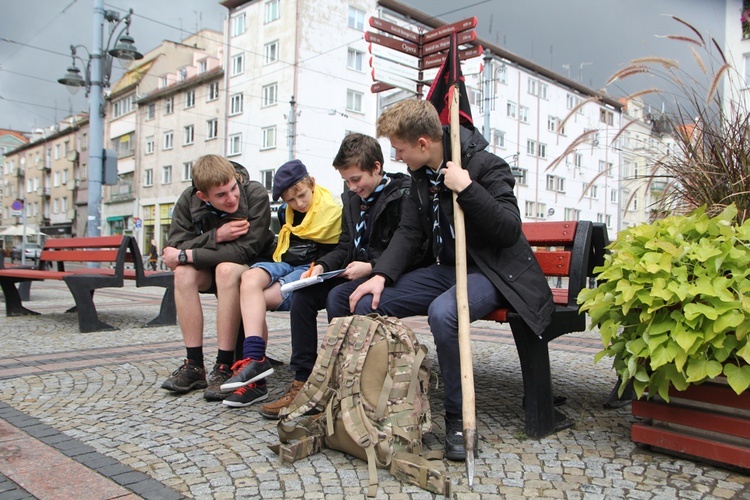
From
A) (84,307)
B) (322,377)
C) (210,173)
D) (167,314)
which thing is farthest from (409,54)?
(322,377)

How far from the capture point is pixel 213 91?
35812 millimetres

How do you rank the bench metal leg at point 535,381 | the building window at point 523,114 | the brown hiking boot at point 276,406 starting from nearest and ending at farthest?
the bench metal leg at point 535,381, the brown hiking boot at point 276,406, the building window at point 523,114

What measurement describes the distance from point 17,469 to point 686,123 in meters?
3.80

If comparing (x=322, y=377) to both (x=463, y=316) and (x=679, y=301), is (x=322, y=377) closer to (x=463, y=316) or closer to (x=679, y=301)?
(x=463, y=316)

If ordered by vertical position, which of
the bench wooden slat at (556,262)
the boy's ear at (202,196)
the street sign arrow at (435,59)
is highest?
the street sign arrow at (435,59)

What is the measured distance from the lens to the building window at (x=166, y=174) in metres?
38.6

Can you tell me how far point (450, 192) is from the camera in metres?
2.95

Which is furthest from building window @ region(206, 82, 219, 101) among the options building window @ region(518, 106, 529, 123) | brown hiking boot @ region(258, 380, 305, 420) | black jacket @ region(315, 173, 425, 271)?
brown hiking boot @ region(258, 380, 305, 420)

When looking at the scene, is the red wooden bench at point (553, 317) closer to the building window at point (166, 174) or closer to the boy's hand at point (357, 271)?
the boy's hand at point (357, 271)

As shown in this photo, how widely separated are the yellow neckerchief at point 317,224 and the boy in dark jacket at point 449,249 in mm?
622

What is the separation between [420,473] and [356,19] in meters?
33.5

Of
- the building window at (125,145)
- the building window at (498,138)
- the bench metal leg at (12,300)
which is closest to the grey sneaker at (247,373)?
the bench metal leg at (12,300)

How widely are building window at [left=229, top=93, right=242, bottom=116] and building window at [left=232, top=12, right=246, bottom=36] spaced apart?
3.63 meters

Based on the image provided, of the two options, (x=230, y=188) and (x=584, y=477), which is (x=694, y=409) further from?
(x=230, y=188)
